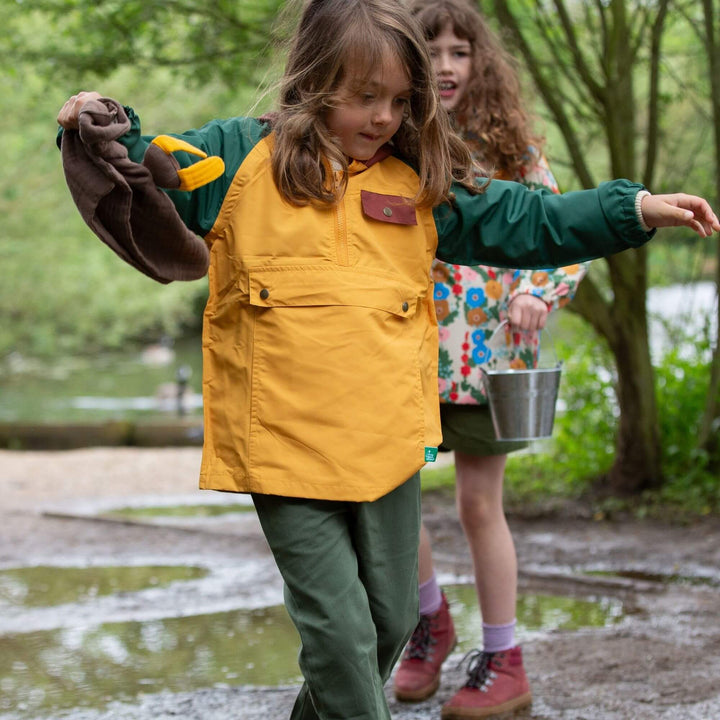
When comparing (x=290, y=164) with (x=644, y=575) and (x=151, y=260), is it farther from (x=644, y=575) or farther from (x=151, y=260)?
(x=644, y=575)

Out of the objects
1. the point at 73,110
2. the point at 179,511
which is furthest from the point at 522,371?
the point at 179,511

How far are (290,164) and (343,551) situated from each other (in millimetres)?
756

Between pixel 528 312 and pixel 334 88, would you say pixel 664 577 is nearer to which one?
pixel 528 312

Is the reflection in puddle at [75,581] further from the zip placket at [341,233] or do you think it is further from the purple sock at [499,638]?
the zip placket at [341,233]

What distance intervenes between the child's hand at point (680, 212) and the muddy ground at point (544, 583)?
132 cm

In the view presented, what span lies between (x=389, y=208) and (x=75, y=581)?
284 cm

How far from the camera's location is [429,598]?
10.1 ft

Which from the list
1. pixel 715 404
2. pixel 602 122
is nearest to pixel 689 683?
pixel 715 404

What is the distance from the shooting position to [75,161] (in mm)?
1935

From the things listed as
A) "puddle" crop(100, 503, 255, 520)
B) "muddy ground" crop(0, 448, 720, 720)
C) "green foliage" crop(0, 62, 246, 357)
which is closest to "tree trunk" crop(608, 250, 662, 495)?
"muddy ground" crop(0, 448, 720, 720)

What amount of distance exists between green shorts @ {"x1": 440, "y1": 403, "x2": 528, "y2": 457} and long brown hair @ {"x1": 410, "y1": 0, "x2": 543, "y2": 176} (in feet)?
2.15

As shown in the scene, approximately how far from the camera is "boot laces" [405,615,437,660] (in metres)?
3.03

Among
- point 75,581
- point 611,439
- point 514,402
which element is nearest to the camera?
point 514,402

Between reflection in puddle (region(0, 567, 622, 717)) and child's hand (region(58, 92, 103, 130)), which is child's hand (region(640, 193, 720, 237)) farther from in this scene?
reflection in puddle (region(0, 567, 622, 717))
